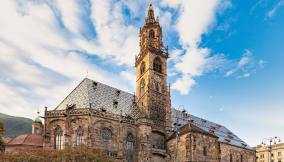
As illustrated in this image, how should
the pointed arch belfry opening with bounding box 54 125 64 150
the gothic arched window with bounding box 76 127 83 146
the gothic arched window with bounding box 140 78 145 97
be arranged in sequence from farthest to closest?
1. the gothic arched window with bounding box 140 78 145 97
2. the pointed arch belfry opening with bounding box 54 125 64 150
3. the gothic arched window with bounding box 76 127 83 146

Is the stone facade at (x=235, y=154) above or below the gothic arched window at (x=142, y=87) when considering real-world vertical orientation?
below

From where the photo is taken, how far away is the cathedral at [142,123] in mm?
49312

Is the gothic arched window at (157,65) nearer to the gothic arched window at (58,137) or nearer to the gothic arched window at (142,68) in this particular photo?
the gothic arched window at (142,68)

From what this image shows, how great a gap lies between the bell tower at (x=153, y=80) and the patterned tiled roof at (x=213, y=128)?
17.5ft

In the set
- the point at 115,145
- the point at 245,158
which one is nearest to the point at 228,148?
the point at 245,158

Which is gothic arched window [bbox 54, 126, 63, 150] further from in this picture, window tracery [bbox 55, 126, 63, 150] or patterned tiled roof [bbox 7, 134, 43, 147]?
patterned tiled roof [bbox 7, 134, 43, 147]

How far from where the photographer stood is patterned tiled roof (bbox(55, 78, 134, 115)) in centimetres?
5268

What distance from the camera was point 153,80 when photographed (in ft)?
205

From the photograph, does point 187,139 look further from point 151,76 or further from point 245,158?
point 245,158

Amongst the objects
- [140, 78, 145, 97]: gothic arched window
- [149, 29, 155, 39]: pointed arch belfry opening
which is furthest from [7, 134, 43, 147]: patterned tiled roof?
[149, 29, 155, 39]: pointed arch belfry opening

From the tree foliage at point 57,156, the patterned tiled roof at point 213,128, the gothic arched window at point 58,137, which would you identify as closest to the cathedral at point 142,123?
the gothic arched window at point 58,137

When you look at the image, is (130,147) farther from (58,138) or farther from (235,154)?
(235,154)

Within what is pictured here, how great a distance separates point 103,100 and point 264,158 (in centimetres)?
7875

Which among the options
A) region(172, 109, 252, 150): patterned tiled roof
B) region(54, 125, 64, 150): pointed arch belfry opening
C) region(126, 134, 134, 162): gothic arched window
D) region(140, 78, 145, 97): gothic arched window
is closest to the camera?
region(54, 125, 64, 150): pointed arch belfry opening
